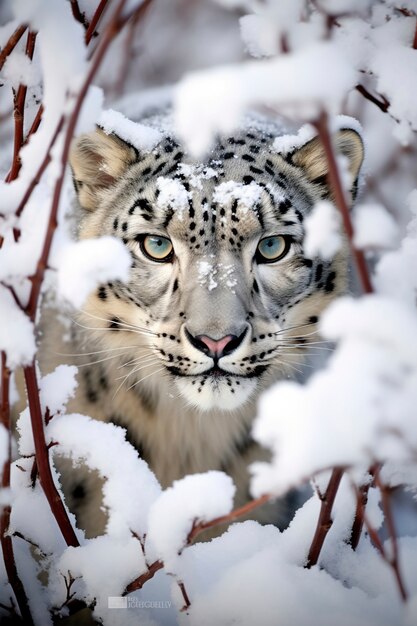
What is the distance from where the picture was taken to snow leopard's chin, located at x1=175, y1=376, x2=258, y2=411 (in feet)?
7.75

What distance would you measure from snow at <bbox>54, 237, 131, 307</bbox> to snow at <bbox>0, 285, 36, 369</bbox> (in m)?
0.18

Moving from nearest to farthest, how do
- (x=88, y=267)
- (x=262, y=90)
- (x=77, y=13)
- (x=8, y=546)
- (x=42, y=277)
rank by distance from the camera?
(x=262, y=90) < (x=88, y=267) < (x=42, y=277) < (x=8, y=546) < (x=77, y=13)

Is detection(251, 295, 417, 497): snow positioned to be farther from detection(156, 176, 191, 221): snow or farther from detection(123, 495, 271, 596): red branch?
detection(156, 176, 191, 221): snow

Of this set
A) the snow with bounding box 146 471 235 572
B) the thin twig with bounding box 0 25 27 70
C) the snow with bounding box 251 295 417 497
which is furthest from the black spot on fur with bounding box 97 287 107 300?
the snow with bounding box 251 295 417 497

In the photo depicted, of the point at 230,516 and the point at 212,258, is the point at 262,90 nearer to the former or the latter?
the point at 230,516

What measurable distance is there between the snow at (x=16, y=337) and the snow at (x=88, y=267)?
18cm

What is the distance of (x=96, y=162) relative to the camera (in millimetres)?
2730

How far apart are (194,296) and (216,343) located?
0.20 metres

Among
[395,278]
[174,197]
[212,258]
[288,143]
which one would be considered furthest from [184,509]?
[288,143]

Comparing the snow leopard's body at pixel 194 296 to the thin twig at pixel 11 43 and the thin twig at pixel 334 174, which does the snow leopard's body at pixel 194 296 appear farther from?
the thin twig at pixel 334 174

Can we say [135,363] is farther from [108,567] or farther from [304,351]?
[108,567]

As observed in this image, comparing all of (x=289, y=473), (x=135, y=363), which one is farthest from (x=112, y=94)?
(x=289, y=473)

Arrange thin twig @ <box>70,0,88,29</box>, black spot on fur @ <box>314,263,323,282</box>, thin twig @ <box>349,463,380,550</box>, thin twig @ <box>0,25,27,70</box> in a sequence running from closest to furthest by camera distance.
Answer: thin twig @ <box>349,463,380,550</box>, thin twig @ <box>0,25,27,70</box>, thin twig @ <box>70,0,88,29</box>, black spot on fur @ <box>314,263,323,282</box>

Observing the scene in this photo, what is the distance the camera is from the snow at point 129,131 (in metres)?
2.53
